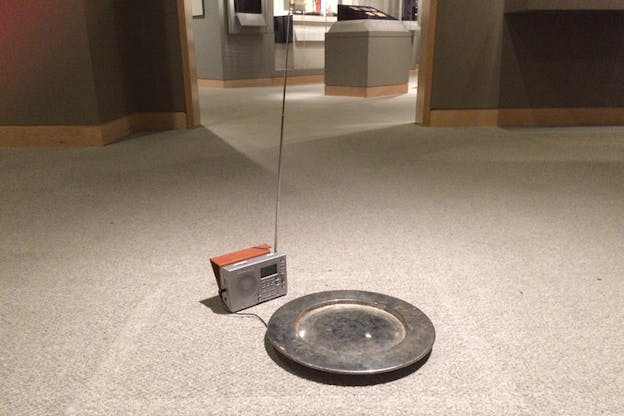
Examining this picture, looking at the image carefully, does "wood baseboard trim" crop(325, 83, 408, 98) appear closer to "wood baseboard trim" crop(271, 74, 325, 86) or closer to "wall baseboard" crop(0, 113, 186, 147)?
"wood baseboard trim" crop(271, 74, 325, 86)

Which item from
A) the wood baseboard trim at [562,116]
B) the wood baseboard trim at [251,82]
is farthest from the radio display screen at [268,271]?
the wood baseboard trim at [251,82]

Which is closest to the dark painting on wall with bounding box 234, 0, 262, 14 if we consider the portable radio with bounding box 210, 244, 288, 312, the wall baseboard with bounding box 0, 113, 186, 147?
the wall baseboard with bounding box 0, 113, 186, 147

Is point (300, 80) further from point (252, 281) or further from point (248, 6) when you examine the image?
point (252, 281)

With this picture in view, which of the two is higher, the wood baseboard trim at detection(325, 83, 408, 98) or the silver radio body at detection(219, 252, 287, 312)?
the silver radio body at detection(219, 252, 287, 312)

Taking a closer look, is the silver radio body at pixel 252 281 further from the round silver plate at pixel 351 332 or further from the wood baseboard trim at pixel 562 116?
the wood baseboard trim at pixel 562 116

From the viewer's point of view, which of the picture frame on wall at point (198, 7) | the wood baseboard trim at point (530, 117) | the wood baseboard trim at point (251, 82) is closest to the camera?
the wood baseboard trim at point (530, 117)

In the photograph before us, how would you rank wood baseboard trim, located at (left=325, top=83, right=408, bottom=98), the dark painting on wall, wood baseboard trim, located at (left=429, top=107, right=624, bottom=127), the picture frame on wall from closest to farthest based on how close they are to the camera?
wood baseboard trim, located at (left=429, top=107, right=624, bottom=127) → wood baseboard trim, located at (left=325, top=83, right=408, bottom=98) → the dark painting on wall → the picture frame on wall

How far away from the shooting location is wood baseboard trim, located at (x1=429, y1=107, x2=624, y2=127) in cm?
427

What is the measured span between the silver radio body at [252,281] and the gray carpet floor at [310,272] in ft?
0.15

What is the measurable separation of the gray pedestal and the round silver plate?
18.3 ft

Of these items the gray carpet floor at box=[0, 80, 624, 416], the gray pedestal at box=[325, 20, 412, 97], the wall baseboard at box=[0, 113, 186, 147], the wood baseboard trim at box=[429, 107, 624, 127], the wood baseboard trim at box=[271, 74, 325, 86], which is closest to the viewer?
the gray carpet floor at box=[0, 80, 624, 416]

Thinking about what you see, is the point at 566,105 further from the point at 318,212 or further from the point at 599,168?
the point at 318,212

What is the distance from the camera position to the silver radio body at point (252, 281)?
4.20ft

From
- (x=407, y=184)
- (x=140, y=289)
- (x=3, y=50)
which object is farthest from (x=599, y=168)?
(x=3, y=50)
